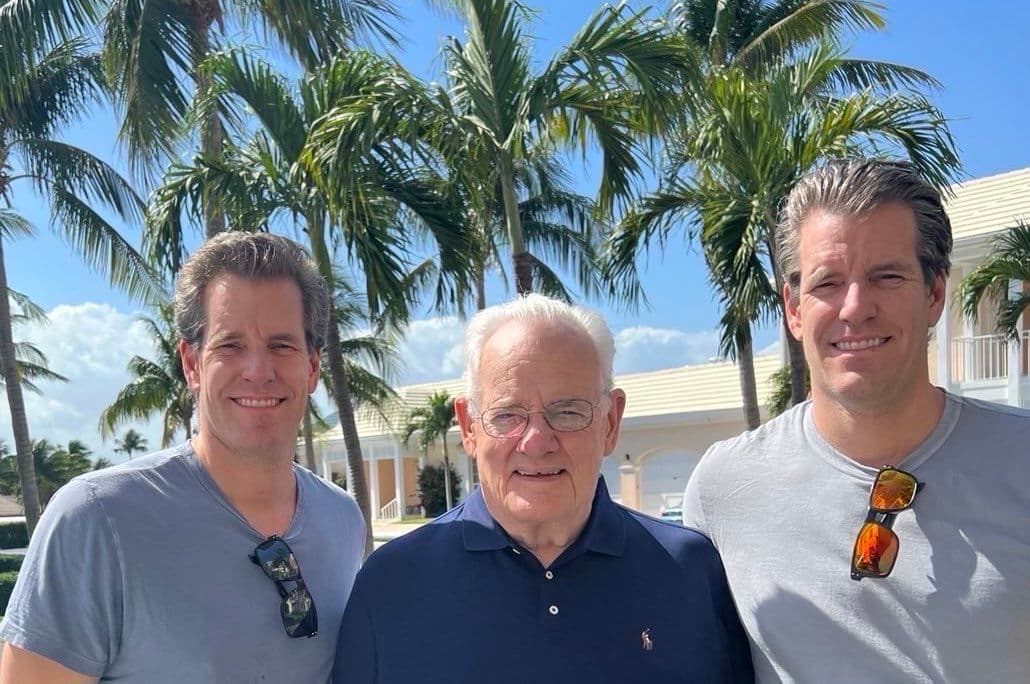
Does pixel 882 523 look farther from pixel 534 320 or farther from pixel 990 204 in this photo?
pixel 990 204

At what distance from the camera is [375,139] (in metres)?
8.48

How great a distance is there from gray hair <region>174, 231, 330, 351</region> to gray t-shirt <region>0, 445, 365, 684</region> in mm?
378

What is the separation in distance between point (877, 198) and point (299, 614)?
177 cm

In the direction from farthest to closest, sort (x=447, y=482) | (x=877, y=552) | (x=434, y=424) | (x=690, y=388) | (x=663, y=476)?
(x=434, y=424) < (x=447, y=482) < (x=690, y=388) < (x=663, y=476) < (x=877, y=552)

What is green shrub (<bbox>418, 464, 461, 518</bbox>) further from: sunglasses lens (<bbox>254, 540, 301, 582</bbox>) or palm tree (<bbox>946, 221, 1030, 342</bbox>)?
sunglasses lens (<bbox>254, 540, 301, 582</bbox>)

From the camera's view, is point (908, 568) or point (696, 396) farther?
point (696, 396)

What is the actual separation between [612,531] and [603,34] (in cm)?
605

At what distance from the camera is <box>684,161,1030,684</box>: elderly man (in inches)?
90.9

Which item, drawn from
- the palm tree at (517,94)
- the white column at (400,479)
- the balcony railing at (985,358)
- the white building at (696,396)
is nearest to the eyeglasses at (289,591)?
the white building at (696,396)

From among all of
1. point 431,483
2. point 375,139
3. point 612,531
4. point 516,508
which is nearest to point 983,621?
point 612,531

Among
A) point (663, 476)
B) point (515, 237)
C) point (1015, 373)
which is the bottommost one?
point (663, 476)

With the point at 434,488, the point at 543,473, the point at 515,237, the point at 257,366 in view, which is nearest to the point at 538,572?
the point at 543,473

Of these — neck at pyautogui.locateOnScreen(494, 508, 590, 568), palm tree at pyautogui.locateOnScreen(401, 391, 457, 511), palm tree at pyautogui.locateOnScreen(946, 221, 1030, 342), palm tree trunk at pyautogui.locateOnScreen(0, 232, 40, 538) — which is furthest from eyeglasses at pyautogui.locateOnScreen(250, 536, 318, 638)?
palm tree at pyautogui.locateOnScreen(401, 391, 457, 511)

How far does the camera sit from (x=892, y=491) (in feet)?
7.80
